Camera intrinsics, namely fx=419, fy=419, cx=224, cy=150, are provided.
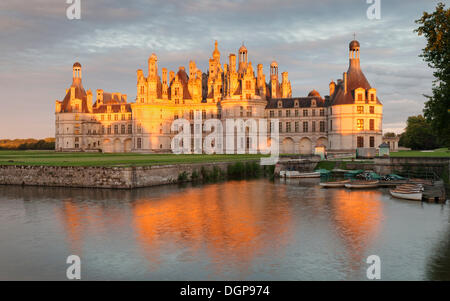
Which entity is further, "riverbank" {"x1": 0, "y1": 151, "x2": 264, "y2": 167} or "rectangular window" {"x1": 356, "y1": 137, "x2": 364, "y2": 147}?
"rectangular window" {"x1": 356, "y1": 137, "x2": 364, "y2": 147}

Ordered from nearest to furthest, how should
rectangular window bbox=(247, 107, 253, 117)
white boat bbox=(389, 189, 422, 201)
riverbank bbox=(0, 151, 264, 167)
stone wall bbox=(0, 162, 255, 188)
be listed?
1. white boat bbox=(389, 189, 422, 201)
2. stone wall bbox=(0, 162, 255, 188)
3. riverbank bbox=(0, 151, 264, 167)
4. rectangular window bbox=(247, 107, 253, 117)

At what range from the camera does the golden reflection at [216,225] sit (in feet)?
56.3

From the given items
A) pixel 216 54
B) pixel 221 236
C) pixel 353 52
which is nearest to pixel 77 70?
pixel 216 54

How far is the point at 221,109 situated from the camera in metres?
86.1

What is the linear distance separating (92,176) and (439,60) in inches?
1147

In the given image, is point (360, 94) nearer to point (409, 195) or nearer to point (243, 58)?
point (243, 58)

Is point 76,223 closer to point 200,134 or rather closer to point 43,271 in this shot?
point 43,271

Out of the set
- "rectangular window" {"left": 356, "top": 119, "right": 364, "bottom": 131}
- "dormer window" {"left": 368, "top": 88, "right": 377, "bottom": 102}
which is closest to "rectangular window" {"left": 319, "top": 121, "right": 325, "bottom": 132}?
"rectangular window" {"left": 356, "top": 119, "right": 364, "bottom": 131}

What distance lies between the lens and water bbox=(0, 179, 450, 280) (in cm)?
1487

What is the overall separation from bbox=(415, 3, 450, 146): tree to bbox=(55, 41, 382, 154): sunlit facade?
50591 millimetres

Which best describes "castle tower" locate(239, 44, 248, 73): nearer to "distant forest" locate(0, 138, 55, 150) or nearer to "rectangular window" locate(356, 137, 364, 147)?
"rectangular window" locate(356, 137, 364, 147)
